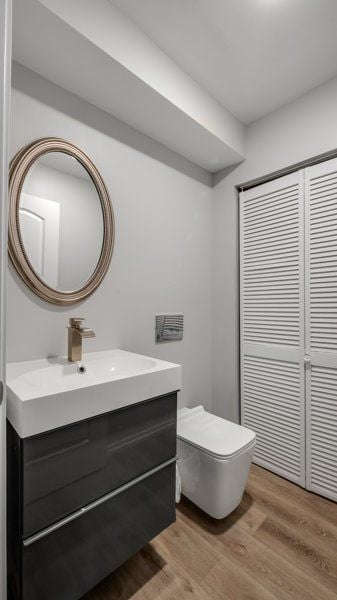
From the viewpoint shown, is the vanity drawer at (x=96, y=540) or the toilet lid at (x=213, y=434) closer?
the vanity drawer at (x=96, y=540)

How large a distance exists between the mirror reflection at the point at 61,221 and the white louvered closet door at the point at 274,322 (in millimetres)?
1126

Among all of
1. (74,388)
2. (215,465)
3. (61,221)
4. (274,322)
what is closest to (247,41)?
(61,221)

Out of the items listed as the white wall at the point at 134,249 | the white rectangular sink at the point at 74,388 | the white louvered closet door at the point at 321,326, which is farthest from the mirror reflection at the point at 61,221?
the white louvered closet door at the point at 321,326

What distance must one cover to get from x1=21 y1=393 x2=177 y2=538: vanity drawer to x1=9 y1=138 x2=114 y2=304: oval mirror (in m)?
0.65

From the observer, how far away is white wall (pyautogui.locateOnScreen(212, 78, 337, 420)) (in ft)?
5.80

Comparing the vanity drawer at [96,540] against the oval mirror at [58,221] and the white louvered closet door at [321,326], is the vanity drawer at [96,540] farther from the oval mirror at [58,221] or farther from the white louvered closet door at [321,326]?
the white louvered closet door at [321,326]

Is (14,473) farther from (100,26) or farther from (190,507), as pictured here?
(100,26)

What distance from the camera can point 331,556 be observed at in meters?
1.33

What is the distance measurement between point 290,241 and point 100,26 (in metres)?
1.49

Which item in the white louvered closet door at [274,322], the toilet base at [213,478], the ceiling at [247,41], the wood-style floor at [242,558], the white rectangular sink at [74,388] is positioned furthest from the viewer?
the white louvered closet door at [274,322]

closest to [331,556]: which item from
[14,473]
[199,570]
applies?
[199,570]

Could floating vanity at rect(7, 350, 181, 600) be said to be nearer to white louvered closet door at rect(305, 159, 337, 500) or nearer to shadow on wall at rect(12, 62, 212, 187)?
Result: white louvered closet door at rect(305, 159, 337, 500)

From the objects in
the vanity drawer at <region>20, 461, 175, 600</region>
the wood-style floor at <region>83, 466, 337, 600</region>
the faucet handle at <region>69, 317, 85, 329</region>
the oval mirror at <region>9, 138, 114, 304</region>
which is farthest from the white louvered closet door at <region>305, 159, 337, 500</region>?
the faucet handle at <region>69, 317, 85, 329</region>

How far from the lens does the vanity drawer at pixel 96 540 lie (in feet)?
2.94
